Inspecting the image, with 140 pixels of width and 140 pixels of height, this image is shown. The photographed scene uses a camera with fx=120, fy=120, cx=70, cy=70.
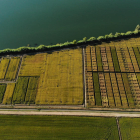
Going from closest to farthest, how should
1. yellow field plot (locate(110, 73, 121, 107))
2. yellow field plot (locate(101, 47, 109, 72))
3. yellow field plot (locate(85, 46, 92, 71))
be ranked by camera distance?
yellow field plot (locate(110, 73, 121, 107)) → yellow field plot (locate(101, 47, 109, 72)) → yellow field plot (locate(85, 46, 92, 71))

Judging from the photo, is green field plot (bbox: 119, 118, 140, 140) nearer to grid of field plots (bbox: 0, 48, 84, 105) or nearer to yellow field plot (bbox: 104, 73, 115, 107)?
yellow field plot (bbox: 104, 73, 115, 107)

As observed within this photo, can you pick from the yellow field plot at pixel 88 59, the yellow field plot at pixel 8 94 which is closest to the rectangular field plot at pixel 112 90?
the yellow field plot at pixel 88 59

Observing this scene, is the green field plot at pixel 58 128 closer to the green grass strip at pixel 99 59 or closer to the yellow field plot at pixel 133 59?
the green grass strip at pixel 99 59

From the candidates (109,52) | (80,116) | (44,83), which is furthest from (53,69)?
(109,52)

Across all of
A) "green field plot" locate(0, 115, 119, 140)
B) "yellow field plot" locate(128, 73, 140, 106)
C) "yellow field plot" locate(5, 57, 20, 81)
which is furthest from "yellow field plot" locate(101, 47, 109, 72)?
"yellow field plot" locate(5, 57, 20, 81)

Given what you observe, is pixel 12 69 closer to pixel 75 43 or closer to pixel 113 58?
pixel 75 43

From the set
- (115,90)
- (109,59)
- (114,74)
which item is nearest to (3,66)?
(109,59)

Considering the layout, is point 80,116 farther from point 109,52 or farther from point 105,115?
point 109,52
